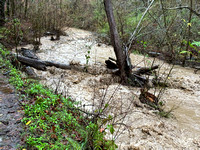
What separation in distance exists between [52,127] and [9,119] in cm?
71

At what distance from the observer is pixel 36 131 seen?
2398 millimetres

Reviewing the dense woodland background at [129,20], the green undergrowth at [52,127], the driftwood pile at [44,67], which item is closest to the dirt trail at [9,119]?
the green undergrowth at [52,127]

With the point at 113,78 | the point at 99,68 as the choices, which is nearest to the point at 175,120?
the point at 113,78

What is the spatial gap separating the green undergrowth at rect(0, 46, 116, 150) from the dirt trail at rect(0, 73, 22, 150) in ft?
0.33

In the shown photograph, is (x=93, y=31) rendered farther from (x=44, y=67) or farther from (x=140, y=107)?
(x=140, y=107)

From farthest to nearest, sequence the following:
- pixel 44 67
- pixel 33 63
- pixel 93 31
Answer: pixel 93 31
pixel 44 67
pixel 33 63

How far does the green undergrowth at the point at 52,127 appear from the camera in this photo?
7.43 feet

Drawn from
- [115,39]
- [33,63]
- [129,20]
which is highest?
[129,20]

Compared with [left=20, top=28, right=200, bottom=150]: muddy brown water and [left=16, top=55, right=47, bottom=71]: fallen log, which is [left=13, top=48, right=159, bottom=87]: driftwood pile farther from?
[left=20, top=28, right=200, bottom=150]: muddy brown water

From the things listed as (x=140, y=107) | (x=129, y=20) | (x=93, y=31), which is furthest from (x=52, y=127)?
(x=93, y=31)

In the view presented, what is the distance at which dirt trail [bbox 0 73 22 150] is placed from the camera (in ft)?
7.01

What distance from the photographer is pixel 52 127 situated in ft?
8.47

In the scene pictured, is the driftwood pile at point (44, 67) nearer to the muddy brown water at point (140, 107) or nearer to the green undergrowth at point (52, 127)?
the muddy brown water at point (140, 107)

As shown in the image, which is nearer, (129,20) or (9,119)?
(9,119)
